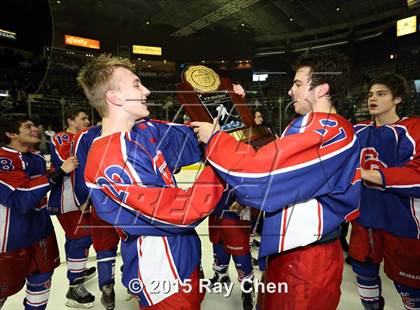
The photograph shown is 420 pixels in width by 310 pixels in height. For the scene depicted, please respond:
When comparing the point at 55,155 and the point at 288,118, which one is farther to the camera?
the point at 55,155

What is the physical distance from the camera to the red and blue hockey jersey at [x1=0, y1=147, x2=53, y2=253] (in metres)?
1.27

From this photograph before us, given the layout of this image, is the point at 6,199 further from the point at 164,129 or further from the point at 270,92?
the point at 270,92

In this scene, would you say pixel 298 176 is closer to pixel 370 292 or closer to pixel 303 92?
pixel 303 92

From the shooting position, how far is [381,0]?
1.68m

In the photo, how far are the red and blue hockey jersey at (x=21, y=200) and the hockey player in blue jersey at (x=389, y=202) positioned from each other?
4.68ft

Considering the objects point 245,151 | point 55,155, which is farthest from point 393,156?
point 55,155

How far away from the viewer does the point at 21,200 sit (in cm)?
126

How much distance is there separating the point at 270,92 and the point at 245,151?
589 millimetres

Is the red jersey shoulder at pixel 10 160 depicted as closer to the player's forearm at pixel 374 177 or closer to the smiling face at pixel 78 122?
the smiling face at pixel 78 122

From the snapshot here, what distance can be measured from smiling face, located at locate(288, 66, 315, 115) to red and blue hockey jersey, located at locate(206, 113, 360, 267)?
0.09m

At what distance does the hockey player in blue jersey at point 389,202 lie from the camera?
1247 millimetres

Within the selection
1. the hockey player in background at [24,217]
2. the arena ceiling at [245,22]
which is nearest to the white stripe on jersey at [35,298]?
the hockey player in background at [24,217]

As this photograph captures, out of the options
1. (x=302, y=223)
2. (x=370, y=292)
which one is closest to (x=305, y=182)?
(x=302, y=223)

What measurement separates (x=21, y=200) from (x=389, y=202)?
5.56 feet
